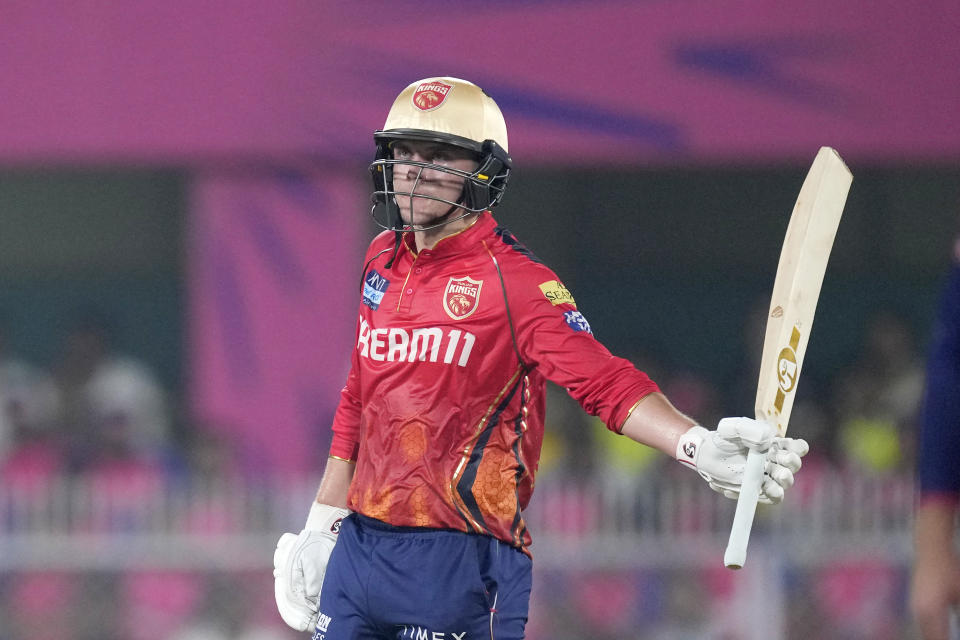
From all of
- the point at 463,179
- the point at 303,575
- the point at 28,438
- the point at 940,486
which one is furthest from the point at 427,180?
the point at 28,438

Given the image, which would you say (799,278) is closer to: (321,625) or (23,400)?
(321,625)

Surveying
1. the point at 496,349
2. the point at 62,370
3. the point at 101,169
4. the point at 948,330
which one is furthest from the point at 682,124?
the point at 948,330

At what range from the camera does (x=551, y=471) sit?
7375 mm

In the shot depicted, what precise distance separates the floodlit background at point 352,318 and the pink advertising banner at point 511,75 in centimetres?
1

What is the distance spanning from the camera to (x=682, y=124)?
8.14 metres

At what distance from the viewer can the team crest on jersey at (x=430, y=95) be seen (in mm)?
3372

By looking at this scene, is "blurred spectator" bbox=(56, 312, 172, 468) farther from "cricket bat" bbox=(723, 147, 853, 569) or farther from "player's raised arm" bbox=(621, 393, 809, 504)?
"cricket bat" bbox=(723, 147, 853, 569)

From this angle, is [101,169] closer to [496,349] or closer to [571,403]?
[571,403]

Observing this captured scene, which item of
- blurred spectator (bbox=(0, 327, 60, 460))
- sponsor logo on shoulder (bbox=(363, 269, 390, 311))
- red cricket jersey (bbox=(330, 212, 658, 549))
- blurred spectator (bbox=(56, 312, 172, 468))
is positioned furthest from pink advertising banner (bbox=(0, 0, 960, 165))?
red cricket jersey (bbox=(330, 212, 658, 549))

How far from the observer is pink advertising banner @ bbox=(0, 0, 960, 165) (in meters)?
7.99

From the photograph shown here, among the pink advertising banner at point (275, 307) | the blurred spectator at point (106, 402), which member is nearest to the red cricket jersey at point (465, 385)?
the blurred spectator at point (106, 402)

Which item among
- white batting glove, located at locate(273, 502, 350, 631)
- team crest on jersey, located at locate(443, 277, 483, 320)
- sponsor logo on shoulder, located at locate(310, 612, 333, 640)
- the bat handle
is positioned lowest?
sponsor logo on shoulder, located at locate(310, 612, 333, 640)

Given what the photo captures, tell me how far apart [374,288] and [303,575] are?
70 cm

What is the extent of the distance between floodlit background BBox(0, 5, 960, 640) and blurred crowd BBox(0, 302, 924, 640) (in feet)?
0.05
